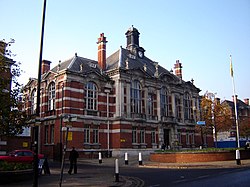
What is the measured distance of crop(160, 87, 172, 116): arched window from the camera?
44.9 m

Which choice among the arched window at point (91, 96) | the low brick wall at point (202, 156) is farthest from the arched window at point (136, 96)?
the low brick wall at point (202, 156)

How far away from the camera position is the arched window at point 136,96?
40156 millimetres

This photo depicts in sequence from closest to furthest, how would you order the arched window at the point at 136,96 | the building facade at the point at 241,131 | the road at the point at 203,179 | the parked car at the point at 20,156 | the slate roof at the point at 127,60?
the road at the point at 203,179, the parked car at the point at 20,156, the arched window at the point at 136,96, the slate roof at the point at 127,60, the building facade at the point at 241,131

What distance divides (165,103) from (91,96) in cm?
1338

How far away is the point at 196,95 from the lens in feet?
170

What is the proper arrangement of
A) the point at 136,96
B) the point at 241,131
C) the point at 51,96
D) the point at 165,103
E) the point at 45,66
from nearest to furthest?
the point at 51,96
the point at 136,96
the point at 45,66
the point at 165,103
the point at 241,131

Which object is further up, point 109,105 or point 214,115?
point 109,105

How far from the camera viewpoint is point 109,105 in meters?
38.8

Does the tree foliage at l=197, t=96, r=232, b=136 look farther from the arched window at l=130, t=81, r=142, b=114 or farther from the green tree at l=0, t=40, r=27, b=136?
the green tree at l=0, t=40, r=27, b=136

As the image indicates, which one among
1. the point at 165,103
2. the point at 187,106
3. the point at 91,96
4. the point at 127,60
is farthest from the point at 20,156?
the point at 187,106

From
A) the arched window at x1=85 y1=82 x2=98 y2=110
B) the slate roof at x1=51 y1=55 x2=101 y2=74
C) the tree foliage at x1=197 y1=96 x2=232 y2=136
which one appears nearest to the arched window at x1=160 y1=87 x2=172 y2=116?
the tree foliage at x1=197 y1=96 x2=232 y2=136

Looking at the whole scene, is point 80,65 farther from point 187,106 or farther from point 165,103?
point 187,106

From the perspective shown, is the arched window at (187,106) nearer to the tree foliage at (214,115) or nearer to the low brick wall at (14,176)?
the tree foliage at (214,115)

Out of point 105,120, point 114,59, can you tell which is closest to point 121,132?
point 105,120
